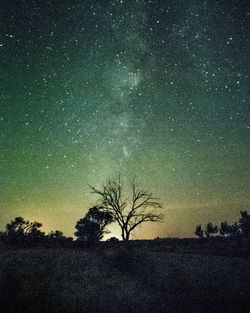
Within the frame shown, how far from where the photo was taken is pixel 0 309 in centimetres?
1675

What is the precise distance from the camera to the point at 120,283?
23672 mm

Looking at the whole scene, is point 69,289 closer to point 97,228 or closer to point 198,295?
point 198,295

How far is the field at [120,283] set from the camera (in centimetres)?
1895

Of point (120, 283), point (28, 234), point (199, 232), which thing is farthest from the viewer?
point (199, 232)

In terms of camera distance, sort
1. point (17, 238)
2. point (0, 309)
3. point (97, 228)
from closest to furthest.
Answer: point (0, 309)
point (17, 238)
point (97, 228)

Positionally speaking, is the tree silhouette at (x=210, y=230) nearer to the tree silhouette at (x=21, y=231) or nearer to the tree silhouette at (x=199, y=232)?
the tree silhouette at (x=199, y=232)

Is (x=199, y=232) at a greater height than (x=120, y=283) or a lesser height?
greater

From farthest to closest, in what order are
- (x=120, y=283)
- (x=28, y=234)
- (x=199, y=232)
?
1. (x=199, y=232)
2. (x=28, y=234)
3. (x=120, y=283)

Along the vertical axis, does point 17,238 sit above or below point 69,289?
above

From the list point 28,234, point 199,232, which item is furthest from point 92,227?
point 199,232

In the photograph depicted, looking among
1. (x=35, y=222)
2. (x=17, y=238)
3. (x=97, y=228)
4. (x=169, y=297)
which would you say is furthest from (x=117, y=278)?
(x=35, y=222)

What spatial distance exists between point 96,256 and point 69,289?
29.8 ft

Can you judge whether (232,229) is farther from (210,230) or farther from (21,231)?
(21,231)

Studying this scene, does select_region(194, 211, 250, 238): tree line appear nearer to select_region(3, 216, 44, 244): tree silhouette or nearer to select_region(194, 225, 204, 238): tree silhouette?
select_region(194, 225, 204, 238): tree silhouette
